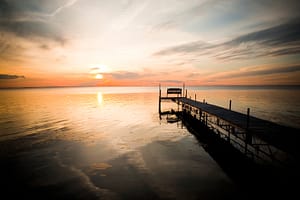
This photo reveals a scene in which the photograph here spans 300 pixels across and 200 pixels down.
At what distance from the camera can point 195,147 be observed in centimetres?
1327

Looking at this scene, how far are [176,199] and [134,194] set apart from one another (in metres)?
1.86

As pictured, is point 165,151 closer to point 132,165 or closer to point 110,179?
point 132,165

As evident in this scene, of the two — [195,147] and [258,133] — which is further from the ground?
[258,133]

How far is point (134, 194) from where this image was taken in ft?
24.3

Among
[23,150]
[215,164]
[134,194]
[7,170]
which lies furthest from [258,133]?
[23,150]

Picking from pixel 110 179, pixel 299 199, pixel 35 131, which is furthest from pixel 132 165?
pixel 35 131

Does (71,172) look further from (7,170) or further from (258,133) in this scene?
(258,133)

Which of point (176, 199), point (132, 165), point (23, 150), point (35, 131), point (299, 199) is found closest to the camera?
point (299, 199)

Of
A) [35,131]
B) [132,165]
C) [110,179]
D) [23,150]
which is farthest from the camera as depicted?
[35,131]

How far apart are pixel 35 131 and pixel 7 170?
9207 mm

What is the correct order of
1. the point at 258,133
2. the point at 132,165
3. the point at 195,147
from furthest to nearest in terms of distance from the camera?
the point at 195,147
the point at 132,165
the point at 258,133

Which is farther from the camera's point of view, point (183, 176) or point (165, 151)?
Result: point (165, 151)

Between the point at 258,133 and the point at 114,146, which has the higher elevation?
the point at 258,133

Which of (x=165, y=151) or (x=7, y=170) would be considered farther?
(x=165, y=151)
